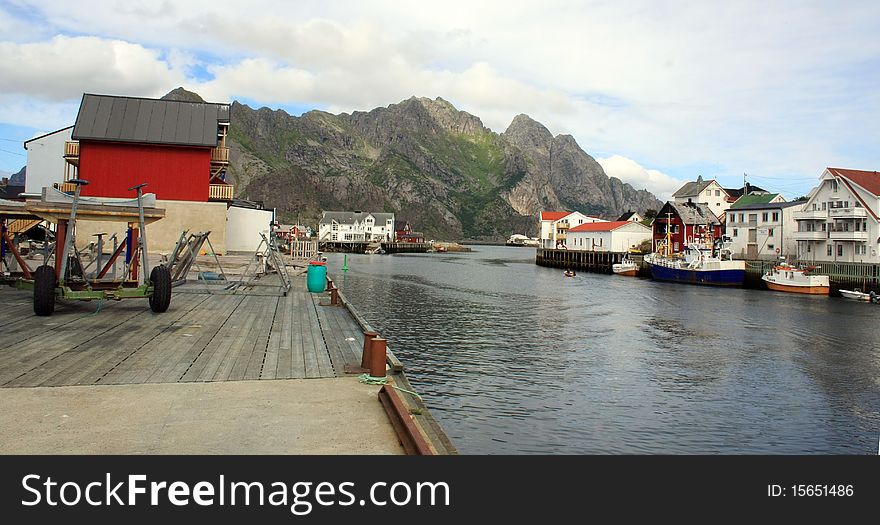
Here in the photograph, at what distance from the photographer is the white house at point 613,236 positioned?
10250 cm

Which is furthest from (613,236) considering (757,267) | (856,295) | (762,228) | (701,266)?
(856,295)

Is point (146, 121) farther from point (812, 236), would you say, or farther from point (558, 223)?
point (558, 223)

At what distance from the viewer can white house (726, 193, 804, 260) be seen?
7862cm

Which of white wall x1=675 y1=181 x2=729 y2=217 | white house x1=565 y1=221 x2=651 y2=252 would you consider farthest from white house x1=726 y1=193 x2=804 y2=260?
white wall x1=675 y1=181 x2=729 y2=217

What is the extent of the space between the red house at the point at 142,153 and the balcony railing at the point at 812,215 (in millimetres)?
60216

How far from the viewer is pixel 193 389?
978cm

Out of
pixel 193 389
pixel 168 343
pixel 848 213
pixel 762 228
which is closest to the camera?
pixel 193 389

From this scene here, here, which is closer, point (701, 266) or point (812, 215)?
point (812, 215)

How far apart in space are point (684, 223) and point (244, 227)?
208ft
